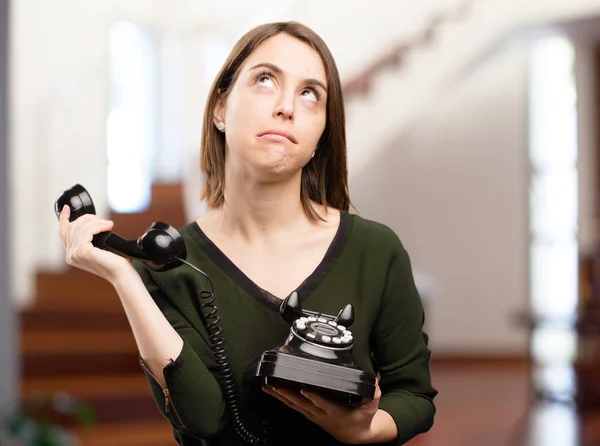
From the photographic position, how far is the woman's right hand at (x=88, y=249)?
34.8 inches

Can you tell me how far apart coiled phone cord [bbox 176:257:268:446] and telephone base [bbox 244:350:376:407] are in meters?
0.07

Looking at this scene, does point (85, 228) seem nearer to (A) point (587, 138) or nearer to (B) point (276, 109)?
(B) point (276, 109)

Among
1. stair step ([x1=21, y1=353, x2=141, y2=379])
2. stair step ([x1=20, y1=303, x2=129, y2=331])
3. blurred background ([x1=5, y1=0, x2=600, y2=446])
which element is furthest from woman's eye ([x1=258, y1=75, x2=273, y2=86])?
stair step ([x1=20, y1=303, x2=129, y2=331])

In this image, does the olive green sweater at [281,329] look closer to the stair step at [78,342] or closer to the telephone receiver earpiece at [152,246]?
the telephone receiver earpiece at [152,246]

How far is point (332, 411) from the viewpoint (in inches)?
34.9

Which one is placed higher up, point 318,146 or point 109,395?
point 318,146

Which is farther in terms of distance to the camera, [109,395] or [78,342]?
[78,342]

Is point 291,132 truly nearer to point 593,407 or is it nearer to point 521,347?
point 593,407

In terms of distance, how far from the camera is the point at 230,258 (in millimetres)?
992

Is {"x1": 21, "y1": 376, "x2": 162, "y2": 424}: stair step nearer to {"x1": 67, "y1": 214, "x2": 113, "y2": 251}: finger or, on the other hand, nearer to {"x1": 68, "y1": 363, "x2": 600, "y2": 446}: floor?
{"x1": 68, "y1": 363, "x2": 600, "y2": 446}: floor

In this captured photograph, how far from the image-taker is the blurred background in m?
5.39

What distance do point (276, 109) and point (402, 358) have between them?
0.99 ft

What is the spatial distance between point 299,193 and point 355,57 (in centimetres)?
508

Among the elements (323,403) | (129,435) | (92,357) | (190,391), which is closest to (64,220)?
(190,391)
